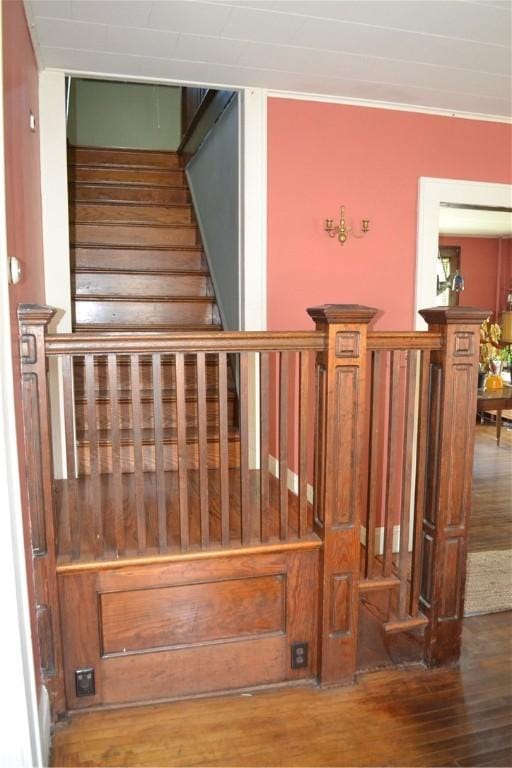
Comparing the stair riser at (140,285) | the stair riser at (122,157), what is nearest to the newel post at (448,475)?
the stair riser at (140,285)

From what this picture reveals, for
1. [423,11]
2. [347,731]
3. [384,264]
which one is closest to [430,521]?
[347,731]

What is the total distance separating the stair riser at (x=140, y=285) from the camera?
146 inches

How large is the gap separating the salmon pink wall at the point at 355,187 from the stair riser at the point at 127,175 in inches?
66.8

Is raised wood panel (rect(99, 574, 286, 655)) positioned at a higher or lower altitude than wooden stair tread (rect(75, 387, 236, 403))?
lower

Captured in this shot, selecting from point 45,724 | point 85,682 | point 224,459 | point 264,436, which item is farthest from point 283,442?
point 45,724

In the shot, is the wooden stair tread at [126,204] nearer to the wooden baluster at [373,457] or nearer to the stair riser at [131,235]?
the stair riser at [131,235]

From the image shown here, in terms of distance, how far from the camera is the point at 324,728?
1890 millimetres

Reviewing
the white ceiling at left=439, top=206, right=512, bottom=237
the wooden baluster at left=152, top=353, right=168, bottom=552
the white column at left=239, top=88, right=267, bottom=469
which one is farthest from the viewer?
the white ceiling at left=439, top=206, right=512, bottom=237

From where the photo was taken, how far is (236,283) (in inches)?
128

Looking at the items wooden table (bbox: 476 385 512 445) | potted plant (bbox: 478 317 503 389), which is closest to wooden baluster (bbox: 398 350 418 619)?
potted plant (bbox: 478 317 503 389)

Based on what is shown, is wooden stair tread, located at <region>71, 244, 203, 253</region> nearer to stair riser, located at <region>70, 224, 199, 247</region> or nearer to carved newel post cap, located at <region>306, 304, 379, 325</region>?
stair riser, located at <region>70, 224, 199, 247</region>

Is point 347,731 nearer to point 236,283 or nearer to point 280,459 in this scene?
point 280,459

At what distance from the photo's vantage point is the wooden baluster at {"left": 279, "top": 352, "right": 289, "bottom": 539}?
199 cm

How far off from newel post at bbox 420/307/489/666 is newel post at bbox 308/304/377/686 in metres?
0.32
